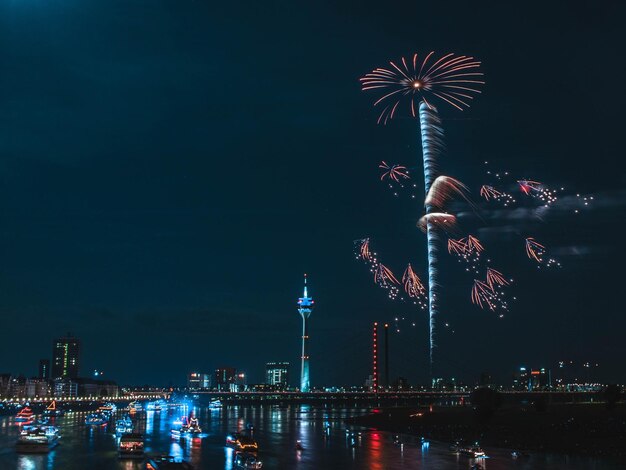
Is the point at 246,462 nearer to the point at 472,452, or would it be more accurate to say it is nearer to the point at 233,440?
the point at 472,452

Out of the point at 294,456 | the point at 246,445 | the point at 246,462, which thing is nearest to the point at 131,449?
the point at 246,462

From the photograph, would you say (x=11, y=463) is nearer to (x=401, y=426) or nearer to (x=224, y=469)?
(x=224, y=469)

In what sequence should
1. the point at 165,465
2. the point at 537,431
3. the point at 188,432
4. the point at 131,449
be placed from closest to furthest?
the point at 165,465
the point at 131,449
the point at 537,431
the point at 188,432

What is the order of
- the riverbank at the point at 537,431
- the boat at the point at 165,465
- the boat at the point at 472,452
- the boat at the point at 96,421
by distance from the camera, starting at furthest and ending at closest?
the boat at the point at 96,421, the riverbank at the point at 537,431, the boat at the point at 472,452, the boat at the point at 165,465

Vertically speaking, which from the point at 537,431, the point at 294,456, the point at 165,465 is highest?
the point at 165,465

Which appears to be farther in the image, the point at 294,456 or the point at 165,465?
the point at 294,456

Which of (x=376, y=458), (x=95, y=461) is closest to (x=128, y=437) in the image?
(x=95, y=461)

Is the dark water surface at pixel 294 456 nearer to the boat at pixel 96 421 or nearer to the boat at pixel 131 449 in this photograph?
the boat at pixel 131 449

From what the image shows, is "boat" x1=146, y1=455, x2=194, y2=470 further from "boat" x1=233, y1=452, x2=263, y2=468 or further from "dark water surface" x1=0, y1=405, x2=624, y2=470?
"boat" x1=233, y1=452, x2=263, y2=468

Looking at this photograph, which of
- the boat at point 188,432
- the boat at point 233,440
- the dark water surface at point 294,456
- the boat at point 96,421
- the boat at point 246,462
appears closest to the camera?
the boat at point 246,462

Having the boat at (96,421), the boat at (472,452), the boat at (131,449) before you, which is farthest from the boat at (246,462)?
the boat at (96,421)

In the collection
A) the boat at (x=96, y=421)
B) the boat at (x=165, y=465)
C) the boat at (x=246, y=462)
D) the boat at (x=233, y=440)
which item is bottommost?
the boat at (x=96, y=421)
